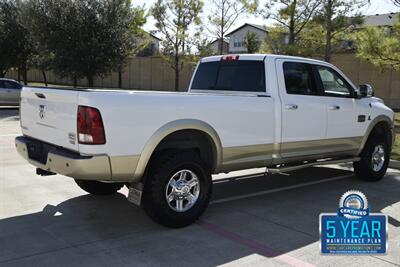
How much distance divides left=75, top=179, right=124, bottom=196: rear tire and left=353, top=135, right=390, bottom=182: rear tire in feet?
12.7

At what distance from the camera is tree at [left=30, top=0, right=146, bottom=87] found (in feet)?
75.0

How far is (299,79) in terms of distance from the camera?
639cm

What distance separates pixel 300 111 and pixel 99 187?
2.83 m

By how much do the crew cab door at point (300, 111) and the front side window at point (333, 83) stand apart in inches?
8.5

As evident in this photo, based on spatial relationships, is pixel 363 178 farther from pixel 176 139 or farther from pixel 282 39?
pixel 282 39

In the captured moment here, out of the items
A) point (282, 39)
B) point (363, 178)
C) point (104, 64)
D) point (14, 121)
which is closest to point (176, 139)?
point (363, 178)

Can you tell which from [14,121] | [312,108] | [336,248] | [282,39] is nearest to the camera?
[336,248]

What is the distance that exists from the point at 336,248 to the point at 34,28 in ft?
71.9

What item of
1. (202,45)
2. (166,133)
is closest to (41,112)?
(166,133)

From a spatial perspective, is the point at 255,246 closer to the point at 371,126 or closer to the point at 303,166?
the point at 303,166

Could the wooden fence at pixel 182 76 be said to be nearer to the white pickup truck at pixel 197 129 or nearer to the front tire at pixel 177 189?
the white pickup truck at pixel 197 129

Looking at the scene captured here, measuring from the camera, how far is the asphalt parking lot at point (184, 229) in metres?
4.20

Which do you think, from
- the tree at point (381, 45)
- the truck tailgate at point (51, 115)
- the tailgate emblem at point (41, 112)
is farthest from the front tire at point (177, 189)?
the tree at point (381, 45)

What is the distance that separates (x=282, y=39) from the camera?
66.8 ft
